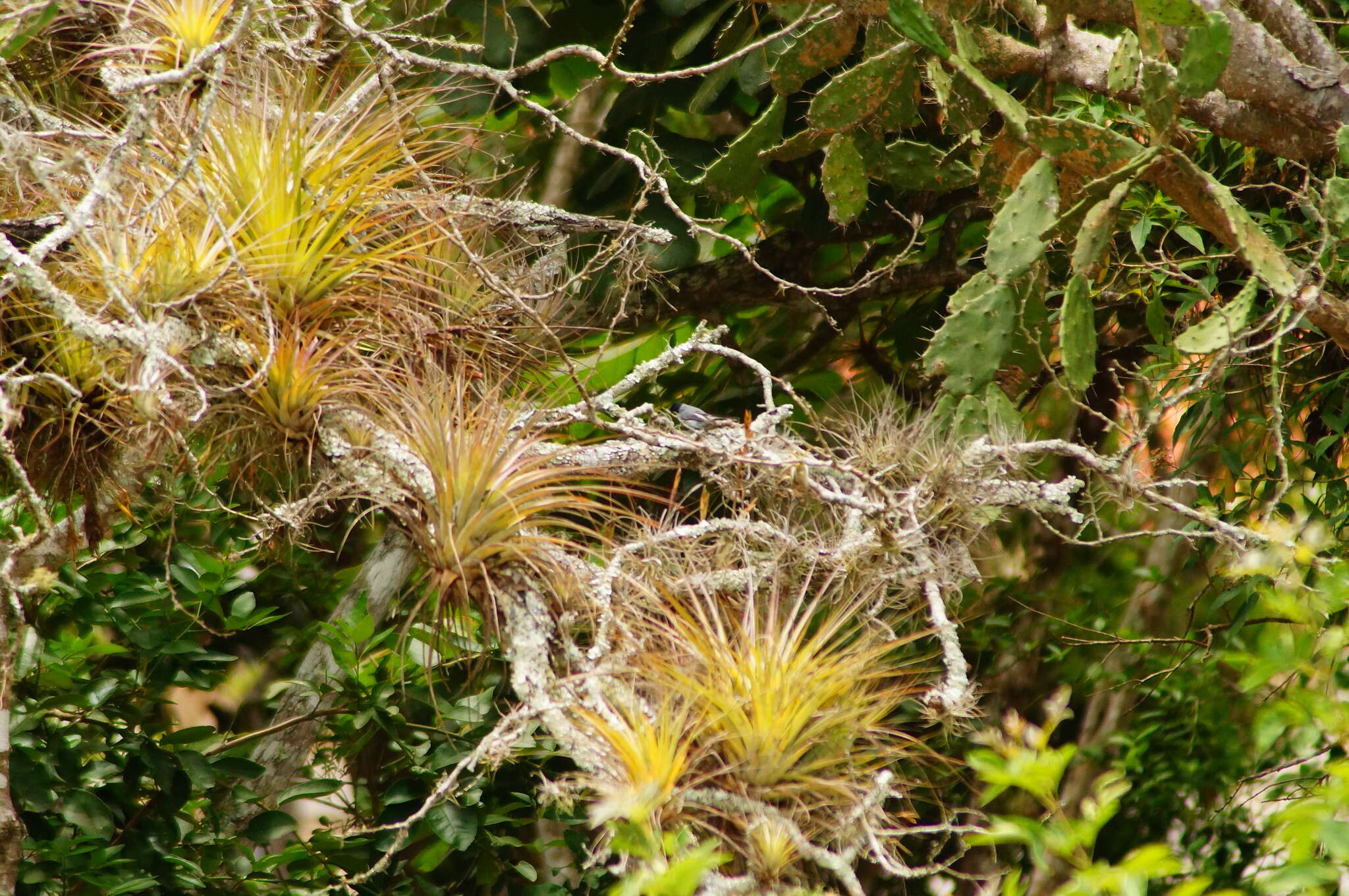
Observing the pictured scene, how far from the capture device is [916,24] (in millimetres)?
1548

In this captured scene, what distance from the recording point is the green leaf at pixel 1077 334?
1526mm

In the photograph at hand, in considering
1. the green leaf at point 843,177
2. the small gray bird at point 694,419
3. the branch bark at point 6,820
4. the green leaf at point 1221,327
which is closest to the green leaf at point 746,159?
the green leaf at point 843,177

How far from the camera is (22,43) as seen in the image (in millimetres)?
1349

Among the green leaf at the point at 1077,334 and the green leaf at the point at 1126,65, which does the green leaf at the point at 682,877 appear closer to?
the green leaf at the point at 1077,334

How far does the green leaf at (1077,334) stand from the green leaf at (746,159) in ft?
2.06

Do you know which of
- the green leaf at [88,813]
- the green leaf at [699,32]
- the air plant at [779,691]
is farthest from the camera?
the green leaf at [699,32]

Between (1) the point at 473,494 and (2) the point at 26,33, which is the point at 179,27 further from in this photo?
(1) the point at 473,494

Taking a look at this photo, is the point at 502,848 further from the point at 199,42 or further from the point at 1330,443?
the point at 1330,443

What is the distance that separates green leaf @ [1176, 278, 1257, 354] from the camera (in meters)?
1.54

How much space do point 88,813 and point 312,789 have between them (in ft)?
1.11

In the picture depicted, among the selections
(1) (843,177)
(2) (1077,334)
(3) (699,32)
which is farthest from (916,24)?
(3) (699,32)

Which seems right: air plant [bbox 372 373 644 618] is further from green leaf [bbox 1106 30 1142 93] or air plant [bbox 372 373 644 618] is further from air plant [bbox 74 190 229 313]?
green leaf [bbox 1106 30 1142 93]

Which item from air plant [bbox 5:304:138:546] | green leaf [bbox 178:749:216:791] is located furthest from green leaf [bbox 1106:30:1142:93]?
green leaf [bbox 178:749:216:791]

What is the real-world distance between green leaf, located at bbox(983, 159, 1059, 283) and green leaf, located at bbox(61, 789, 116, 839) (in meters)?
1.60
